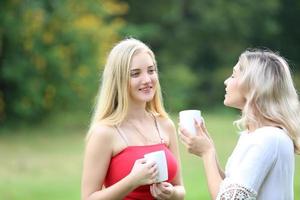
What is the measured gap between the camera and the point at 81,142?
17.1 meters

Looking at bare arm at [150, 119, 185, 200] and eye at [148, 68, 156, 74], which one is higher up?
eye at [148, 68, 156, 74]

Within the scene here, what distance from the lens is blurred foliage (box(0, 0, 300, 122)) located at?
1967cm

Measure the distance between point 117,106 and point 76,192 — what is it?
23.0 feet

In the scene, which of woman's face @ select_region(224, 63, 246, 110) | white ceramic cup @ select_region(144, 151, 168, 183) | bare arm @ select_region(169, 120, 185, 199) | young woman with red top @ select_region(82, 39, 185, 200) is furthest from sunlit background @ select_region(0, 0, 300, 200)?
woman's face @ select_region(224, 63, 246, 110)

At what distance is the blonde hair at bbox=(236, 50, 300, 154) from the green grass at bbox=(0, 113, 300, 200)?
6263 millimetres

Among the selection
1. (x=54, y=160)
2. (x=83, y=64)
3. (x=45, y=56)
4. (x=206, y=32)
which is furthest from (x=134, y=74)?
(x=206, y=32)

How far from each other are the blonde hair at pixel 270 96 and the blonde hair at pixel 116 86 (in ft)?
2.33

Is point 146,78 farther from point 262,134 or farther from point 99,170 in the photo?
point 262,134

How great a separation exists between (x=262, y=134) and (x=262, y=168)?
140mm

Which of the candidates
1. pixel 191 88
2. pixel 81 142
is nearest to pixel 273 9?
pixel 191 88

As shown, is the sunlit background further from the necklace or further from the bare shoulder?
the bare shoulder

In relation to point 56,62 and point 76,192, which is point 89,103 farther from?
point 76,192

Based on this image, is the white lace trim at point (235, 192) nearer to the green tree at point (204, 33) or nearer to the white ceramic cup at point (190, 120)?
the white ceramic cup at point (190, 120)

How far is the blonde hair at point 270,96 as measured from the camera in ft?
9.52
